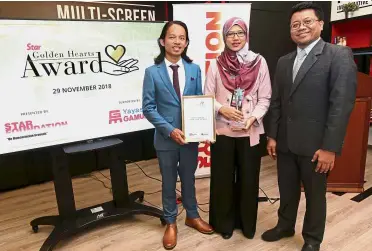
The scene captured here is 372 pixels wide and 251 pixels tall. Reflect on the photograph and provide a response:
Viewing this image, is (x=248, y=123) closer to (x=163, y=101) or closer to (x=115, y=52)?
(x=163, y=101)

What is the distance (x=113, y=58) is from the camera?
2.20 meters

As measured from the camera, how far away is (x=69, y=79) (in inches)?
80.6

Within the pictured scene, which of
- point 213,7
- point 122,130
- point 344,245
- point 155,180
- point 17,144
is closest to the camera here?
point 17,144

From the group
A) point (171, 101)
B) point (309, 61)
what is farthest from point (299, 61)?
point (171, 101)

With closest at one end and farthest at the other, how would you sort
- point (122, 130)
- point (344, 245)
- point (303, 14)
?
point (303, 14), point (344, 245), point (122, 130)

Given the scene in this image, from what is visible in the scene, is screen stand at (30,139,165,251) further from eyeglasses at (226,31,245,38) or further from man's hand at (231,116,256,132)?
eyeglasses at (226,31,245,38)

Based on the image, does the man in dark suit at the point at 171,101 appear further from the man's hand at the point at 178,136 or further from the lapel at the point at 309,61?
the lapel at the point at 309,61

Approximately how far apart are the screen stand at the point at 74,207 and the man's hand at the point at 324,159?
1.28m

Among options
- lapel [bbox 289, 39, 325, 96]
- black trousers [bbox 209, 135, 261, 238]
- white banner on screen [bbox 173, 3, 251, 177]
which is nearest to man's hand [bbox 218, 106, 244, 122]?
black trousers [bbox 209, 135, 261, 238]

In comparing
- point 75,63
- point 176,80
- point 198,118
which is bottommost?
point 198,118

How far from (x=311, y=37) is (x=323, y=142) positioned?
0.59 meters

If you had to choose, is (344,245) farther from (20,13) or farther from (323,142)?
(20,13)

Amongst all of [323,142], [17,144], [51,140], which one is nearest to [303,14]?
[323,142]

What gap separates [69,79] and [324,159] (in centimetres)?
169
